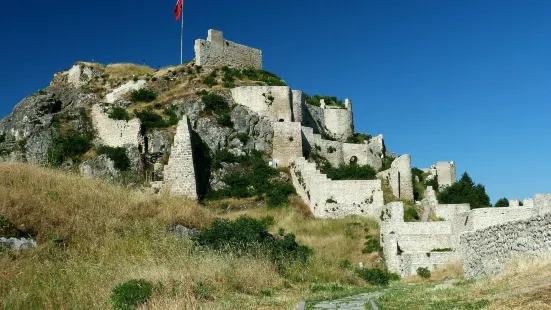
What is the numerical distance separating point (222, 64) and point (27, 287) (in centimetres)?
4465

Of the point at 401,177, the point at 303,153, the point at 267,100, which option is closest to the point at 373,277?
the point at 401,177

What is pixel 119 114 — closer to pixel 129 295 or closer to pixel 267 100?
pixel 267 100

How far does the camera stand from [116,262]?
10.3 metres

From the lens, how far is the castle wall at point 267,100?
4516 centimetres

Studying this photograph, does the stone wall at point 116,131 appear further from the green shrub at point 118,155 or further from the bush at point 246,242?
the bush at point 246,242

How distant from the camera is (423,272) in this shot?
24719mm

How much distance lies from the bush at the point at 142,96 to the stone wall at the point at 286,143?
34.7 feet

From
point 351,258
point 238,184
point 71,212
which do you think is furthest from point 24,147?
point 71,212

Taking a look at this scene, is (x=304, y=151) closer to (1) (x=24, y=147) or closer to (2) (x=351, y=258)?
(2) (x=351, y=258)

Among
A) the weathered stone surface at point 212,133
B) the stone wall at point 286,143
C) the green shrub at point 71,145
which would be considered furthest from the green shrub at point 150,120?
the stone wall at point 286,143

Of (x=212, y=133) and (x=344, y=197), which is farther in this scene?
(x=212, y=133)

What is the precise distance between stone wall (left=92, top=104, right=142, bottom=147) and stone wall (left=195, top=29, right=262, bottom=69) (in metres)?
12.8

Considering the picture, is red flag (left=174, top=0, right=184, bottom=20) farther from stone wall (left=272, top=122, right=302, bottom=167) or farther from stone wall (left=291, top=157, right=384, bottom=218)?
stone wall (left=291, top=157, right=384, bottom=218)

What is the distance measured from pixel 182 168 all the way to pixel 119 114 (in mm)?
7581
